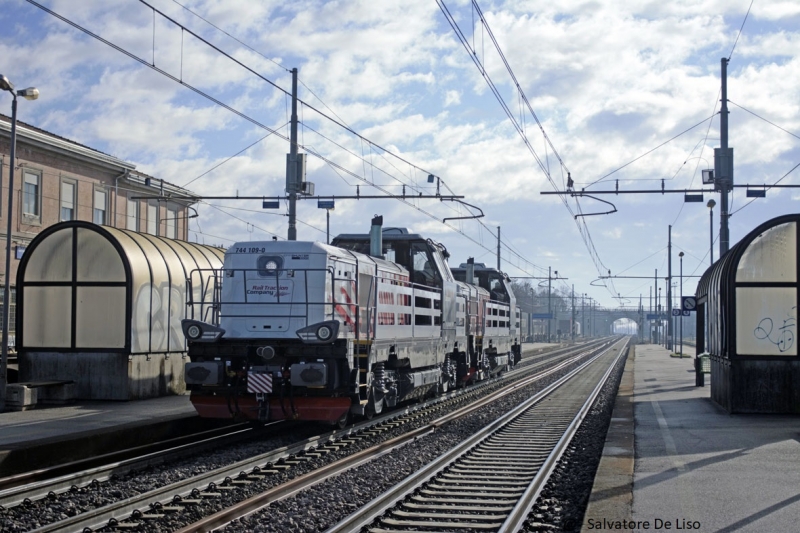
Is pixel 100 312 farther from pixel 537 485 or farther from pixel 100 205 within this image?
pixel 100 205

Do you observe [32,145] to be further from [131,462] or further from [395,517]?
[395,517]

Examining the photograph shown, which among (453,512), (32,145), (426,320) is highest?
(32,145)

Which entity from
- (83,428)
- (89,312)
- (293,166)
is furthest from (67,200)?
(83,428)

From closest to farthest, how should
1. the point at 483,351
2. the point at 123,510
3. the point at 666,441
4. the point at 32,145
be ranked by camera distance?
the point at 123,510 → the point at 666,441 → the point at 483,351 → the point at 32,145

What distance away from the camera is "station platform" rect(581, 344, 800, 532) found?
25.1 ft

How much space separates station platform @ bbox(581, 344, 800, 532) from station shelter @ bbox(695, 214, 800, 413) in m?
0.43

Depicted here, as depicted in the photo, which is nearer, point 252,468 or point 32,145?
point 252,468

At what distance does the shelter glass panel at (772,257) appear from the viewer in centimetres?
1588

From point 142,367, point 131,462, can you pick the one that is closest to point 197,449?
point 131,462

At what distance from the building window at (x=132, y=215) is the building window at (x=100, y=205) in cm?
150

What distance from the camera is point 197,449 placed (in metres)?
12.1

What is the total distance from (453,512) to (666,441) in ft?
18.1

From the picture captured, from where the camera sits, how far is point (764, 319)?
1595 centimetres

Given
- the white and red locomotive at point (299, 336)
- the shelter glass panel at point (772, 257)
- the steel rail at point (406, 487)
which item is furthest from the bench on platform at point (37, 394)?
the shelter glass panel at point (772, 257)
